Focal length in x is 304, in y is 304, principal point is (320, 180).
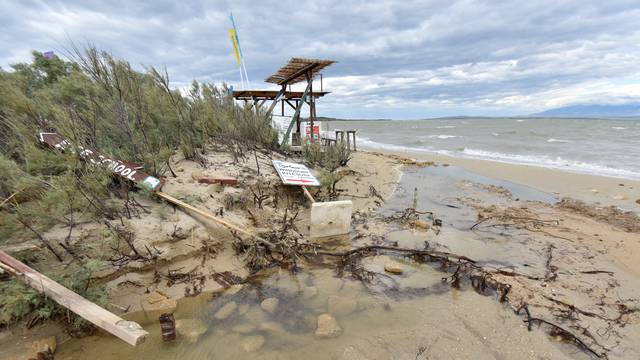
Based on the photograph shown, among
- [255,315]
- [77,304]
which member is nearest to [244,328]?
[255,315]

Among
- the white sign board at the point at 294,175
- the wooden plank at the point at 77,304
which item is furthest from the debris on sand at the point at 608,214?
the wooden plank at the point at 77,304

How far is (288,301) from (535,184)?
949 cm

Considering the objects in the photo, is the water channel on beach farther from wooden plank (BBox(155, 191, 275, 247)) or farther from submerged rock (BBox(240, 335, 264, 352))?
wooden plank (BBox(155, 191, 275, 247))

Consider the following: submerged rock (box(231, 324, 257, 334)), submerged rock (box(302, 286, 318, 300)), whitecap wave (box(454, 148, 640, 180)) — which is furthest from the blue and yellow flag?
whitecap wave (box(454, 148, 640, 180))

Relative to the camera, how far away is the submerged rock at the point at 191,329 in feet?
9.61

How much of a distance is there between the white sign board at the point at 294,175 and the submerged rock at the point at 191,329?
128 inches

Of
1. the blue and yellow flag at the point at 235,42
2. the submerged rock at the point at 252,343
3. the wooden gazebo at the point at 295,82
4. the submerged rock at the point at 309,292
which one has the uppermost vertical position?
the blue and yellow flag at the point at 235,42

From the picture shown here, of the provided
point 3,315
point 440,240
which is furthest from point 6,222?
point 440,240

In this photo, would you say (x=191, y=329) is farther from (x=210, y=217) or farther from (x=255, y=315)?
(x=210, y=217)

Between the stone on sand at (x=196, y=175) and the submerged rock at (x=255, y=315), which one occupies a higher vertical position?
the stone on sand at (x=196, y=175)

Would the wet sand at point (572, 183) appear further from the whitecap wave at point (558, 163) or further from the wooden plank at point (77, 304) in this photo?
the wooden plank at point (77, 304)

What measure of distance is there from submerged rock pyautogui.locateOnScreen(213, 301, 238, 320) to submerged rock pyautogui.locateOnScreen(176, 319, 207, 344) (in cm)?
18

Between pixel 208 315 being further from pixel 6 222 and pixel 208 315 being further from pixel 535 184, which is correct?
pixel 535 184

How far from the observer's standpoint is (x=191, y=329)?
9.91 ft
